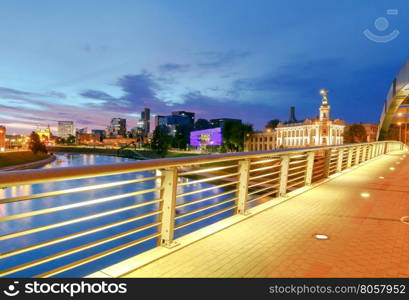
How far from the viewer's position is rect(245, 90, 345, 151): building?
85250 millimetres

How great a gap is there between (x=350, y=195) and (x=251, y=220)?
3836 millimetres

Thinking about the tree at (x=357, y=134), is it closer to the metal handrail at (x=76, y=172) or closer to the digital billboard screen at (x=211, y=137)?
the digital billboard screen at (x=211, y=137)

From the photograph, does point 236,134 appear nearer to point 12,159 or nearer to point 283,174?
point 12,159

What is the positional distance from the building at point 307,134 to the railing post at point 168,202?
83021 millimetres

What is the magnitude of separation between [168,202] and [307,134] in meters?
100

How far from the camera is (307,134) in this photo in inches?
3792

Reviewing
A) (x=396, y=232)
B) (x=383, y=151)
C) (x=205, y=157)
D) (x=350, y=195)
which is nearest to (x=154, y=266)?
(x=205, y=157)

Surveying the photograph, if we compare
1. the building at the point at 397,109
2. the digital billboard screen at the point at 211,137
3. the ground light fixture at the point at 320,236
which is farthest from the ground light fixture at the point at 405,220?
the digital billboard screen at the point at 211,137

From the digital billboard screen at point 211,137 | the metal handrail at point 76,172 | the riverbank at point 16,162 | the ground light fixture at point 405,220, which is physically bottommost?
the riverbank at point 16,162

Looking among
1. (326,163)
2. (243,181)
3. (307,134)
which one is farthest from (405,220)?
(307,134)

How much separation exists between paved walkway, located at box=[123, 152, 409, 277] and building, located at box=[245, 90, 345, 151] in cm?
8027

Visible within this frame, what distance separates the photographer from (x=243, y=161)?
5.00m

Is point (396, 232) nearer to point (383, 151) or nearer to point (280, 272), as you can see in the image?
point (280, 272)

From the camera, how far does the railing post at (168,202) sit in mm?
3473
